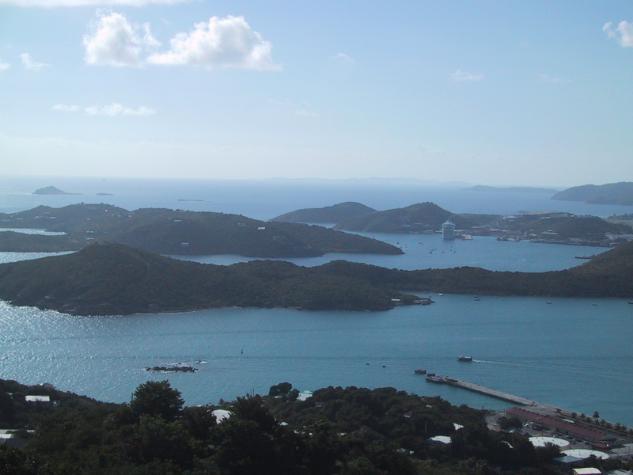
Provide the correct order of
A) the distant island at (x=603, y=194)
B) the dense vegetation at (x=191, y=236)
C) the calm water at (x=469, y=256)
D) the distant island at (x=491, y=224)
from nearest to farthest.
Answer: the calm water at (x=469, y=256) → the dense vegetation at (x=191, y=236) → the distant island at (x=491, y=224) → the distant island at (x=603, y=194)

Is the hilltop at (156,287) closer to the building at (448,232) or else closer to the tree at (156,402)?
the tree at (156,402)

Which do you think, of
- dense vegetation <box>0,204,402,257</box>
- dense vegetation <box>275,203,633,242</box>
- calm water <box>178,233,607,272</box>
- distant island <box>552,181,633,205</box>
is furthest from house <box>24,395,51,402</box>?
distant island <box>552,181,633,205</box>

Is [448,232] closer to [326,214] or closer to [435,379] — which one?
[326,214]

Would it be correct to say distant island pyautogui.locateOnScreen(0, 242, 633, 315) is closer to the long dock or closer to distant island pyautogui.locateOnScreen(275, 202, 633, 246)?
the long dock

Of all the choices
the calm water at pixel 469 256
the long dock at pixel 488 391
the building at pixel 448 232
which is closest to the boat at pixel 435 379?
the long dock at pixel 488 391

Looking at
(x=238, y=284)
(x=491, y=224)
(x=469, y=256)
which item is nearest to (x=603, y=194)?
(x=491, y=224)
